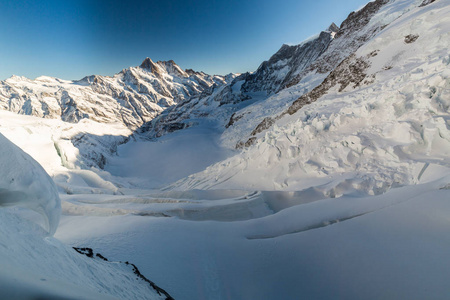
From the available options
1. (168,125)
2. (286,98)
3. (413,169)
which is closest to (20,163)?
(413,169)

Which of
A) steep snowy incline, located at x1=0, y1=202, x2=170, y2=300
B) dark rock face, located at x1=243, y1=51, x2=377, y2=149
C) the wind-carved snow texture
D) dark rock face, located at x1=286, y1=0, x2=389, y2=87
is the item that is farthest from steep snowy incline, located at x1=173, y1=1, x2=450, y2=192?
dark rock face, located at x1=286, y1=0, x2=389, y2=87

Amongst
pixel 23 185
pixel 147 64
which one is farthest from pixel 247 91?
pixel 147 64

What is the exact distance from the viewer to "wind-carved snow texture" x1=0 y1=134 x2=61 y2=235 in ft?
Result: 6.51

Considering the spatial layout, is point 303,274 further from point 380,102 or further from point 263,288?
point 380,102

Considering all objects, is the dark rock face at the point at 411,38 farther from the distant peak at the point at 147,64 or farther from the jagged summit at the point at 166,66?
the distant peak at the point at 147,64

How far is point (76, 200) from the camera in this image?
22.7 feet

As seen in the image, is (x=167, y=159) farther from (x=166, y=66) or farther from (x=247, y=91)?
(x=166, y=66)

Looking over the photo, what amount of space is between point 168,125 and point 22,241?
47.5 m

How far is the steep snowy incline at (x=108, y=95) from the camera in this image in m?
63.6

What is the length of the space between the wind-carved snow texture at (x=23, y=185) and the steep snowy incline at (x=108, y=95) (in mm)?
67038

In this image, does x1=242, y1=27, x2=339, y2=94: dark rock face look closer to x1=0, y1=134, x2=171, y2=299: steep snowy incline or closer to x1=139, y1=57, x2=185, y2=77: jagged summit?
x1=0, y1=134, x2=171, y2=299: steep snowy incline

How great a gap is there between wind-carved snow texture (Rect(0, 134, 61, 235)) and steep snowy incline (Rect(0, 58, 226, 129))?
67.0 m

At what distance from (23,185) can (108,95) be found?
9044 cm

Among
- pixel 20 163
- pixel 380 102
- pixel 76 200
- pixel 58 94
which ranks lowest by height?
pixel 380 102
